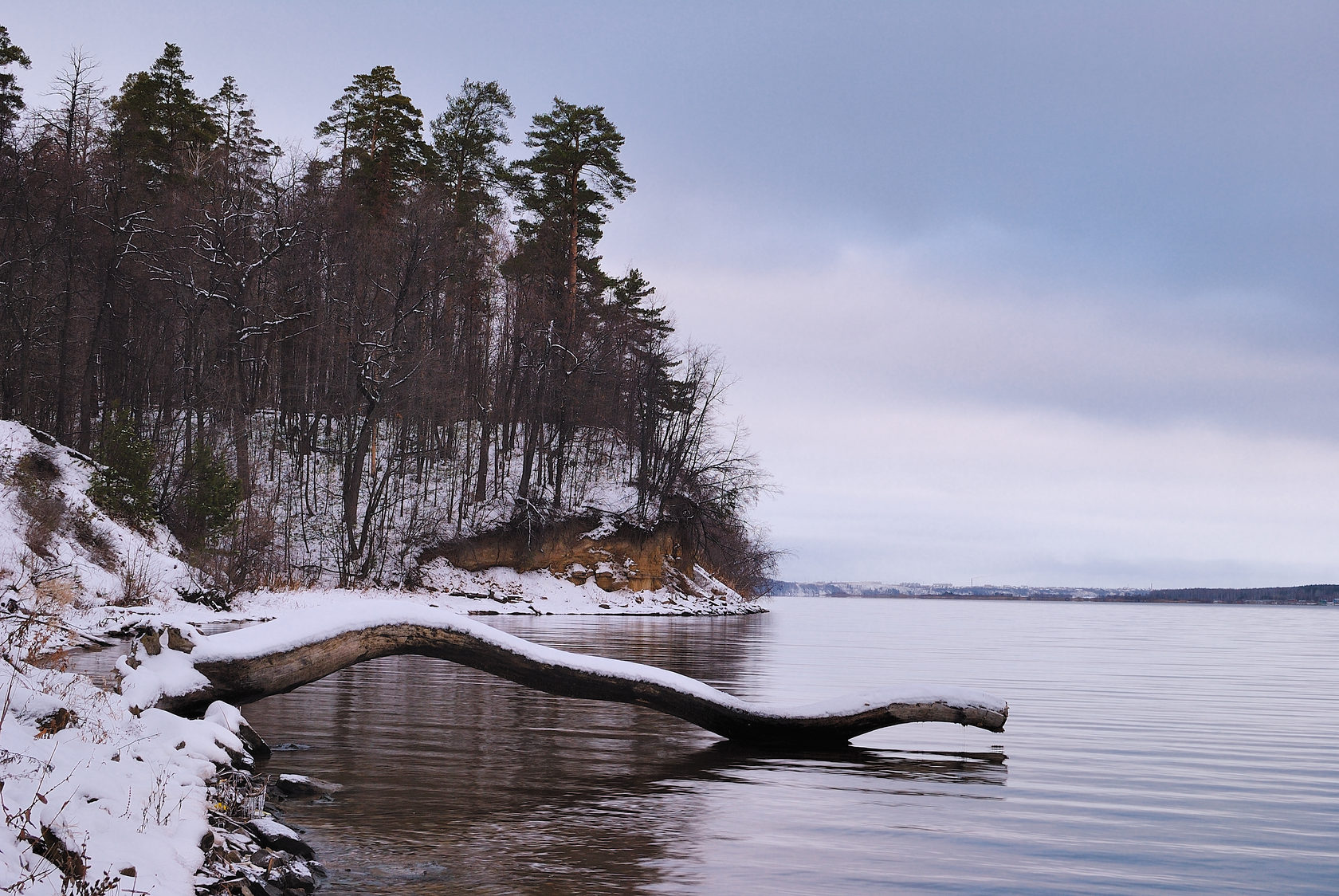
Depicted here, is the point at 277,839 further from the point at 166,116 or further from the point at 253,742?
the point at 166,116

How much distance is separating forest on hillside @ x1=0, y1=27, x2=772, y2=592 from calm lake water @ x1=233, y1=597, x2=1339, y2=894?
19108 millimetres

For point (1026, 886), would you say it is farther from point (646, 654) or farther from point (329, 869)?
point (646, 654)

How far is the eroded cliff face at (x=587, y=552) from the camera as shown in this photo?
46.2 meters

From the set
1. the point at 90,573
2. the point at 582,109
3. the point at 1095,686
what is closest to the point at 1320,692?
the point at 1095,686

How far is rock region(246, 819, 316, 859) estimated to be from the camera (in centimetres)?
581

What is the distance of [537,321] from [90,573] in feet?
101

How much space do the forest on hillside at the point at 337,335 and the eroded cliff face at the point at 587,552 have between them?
892 millimetres

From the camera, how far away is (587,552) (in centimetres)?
4906

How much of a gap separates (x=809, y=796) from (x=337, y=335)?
40637 mm

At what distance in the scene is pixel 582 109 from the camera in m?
52.3

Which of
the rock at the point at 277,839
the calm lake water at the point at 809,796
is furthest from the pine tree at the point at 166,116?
the rock at the point at 277,839

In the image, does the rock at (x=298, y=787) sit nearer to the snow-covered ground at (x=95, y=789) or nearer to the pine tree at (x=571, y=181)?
the snow-covered ground at (x=95, y=789)

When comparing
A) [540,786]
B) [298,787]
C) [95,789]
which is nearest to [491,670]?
[540,786]

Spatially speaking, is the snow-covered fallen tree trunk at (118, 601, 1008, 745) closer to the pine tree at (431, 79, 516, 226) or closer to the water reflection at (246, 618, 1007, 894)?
the water reflection at (246, 618, 1007, 894)
